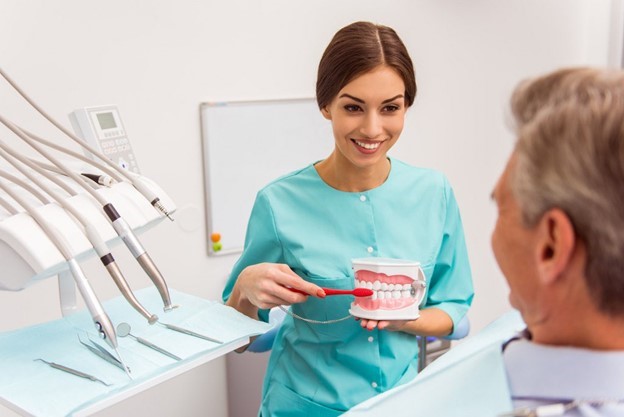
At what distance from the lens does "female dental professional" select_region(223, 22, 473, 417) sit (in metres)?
1.41

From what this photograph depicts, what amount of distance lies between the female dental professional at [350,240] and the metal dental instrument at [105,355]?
32cm

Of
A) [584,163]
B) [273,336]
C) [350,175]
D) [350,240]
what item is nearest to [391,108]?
[350,175]

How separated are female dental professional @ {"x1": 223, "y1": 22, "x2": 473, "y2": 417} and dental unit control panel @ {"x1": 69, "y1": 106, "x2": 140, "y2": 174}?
1.05 ft

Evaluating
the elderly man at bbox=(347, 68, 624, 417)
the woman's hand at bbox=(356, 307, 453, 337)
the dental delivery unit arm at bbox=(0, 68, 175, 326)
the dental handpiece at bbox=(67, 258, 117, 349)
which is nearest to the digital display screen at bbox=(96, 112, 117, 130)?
the dental delivery unit arm at bbox=(0, 68, 175, 326)

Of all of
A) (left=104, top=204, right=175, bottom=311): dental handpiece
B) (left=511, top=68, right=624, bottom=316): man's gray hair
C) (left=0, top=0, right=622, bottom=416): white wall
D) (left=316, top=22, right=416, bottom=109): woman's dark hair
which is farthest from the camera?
(left=0, top=0, right=622, bottom=416): white wall

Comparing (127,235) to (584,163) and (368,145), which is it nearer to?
(368,145)

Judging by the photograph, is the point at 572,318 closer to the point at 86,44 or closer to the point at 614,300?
the point at 614,300

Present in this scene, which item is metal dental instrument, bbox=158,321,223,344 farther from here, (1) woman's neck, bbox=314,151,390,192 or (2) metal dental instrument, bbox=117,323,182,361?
(1) woman's neck, bbox=314,151,390,192

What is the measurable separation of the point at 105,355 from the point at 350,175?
63 cm

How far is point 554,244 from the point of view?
0.75 m

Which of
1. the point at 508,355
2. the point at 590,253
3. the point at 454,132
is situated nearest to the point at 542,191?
the point at 590,253

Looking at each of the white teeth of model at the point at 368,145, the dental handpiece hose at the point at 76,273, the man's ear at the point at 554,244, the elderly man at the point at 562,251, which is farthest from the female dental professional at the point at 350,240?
the man's ear at the point at 554,244

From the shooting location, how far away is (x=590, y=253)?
735mm

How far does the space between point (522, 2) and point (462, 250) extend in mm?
1809
